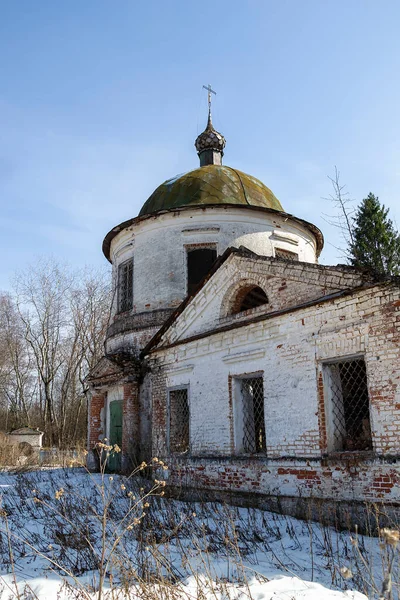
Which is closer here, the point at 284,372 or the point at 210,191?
the point at 284,372

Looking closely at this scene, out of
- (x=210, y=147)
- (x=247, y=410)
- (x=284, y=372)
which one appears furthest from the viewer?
(x=210, y=147)

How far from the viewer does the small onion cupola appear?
1937 cm

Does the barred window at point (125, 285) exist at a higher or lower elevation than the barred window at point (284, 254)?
lower

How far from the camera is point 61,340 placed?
37.1 meters

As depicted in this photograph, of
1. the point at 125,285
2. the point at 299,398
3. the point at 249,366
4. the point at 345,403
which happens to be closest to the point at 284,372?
the point at 299,398

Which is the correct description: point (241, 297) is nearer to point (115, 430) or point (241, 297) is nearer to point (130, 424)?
point (130, 424)

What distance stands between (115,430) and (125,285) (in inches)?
182

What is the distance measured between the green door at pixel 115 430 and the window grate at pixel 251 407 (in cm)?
560

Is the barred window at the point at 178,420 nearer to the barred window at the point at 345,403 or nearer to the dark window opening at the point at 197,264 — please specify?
the barred window at the point at 345,403

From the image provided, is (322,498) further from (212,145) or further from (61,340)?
(61,340)

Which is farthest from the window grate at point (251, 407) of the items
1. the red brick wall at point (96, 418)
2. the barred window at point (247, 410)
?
the red brick wall at point (96, 418)

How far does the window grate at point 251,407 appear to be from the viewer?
992 centimetres

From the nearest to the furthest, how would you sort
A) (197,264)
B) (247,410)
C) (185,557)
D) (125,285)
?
(185,557) → (247,410) → (197,264) → (125,285)

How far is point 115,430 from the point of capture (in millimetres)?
15039
